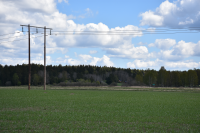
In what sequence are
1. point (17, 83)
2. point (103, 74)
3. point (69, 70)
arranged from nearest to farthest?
point (17, 83)
point (69, 70)
point (103, 74)

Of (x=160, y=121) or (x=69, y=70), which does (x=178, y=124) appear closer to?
(x=160, y=121)

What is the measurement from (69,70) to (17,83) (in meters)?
39.1

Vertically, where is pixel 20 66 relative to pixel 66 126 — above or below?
above

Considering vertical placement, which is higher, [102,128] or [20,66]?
[20,66]

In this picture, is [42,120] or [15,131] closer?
[15,131]

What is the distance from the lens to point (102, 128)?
12547mm

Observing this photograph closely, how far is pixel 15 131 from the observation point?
11.7 meters

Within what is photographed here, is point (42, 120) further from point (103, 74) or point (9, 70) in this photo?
point (103, 74)

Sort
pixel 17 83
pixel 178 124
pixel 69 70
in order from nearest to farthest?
pixel 178 124
pixel 17 83
pixel 69 70

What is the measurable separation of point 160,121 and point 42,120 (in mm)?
8779

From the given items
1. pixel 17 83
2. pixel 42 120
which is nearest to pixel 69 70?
pixel 17 83

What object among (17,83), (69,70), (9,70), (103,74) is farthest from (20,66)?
(103,74)

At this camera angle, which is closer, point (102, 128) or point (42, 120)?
point (102, 128)

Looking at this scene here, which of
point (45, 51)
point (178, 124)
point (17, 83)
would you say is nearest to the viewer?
point (178, 124)
